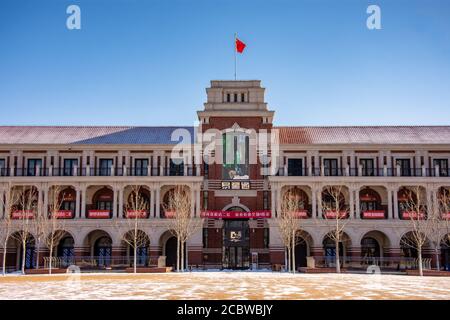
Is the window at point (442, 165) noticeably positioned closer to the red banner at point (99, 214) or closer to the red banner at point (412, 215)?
the red banner at point (412, 215)

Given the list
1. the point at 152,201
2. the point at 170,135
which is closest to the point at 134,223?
the point at 152,201

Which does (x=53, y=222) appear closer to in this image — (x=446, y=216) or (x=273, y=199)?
(x=273, y=199)

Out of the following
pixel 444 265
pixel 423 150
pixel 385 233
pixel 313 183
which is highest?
pixel 423 150

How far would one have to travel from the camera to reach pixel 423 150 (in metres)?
55.2

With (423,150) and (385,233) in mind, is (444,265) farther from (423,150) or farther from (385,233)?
(423,150)

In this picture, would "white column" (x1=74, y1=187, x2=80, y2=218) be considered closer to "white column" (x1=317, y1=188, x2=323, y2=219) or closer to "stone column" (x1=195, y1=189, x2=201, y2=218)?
"stone column" (x1=195, y1=189, x2=201, y2=218)

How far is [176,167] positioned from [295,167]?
Answer: 1256 centimetres

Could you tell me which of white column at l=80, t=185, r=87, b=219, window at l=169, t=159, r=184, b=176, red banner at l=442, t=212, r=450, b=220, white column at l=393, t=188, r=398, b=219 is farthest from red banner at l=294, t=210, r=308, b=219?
white column at l=80, t=185, r=87, b=219

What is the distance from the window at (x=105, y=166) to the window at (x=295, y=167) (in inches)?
747

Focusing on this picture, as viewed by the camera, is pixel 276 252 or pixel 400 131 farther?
pixel 400 131

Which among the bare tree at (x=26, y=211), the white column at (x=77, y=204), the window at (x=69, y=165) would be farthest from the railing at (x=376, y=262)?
the bare tree at (x=26, y=211)

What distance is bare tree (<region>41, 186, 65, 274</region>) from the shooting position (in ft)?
161
